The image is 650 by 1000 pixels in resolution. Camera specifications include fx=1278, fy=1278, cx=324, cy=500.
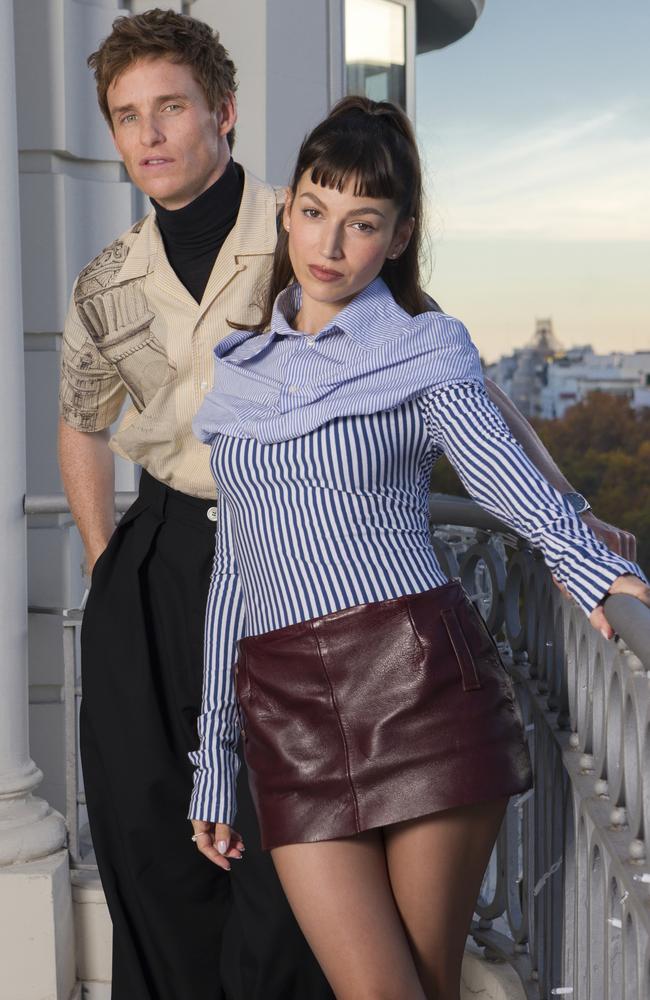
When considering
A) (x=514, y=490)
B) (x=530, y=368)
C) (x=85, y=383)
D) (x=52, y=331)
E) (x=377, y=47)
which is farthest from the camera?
(x=530, y=368)

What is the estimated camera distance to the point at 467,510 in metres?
2.63

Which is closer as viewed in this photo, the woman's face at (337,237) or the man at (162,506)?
the woman's face at (337,237)

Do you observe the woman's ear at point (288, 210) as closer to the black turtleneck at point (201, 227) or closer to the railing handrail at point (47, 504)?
the black turtleneck at point (201, 227)

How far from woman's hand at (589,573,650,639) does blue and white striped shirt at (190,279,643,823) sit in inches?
2.1

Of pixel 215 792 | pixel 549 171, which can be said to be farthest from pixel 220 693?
pixel 549 171

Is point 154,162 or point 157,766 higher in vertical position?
point 154,162

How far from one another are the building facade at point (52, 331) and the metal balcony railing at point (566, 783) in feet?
0.47

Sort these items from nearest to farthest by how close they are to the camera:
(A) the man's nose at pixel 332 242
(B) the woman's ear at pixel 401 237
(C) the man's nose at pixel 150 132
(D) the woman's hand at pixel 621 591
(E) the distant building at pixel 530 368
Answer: (D) the woman's hand at pixel 621 591 < (A) the man's nose at pixel 332 242 < (B) the woman's ear at pixel 401 237 < (C) the man's nose at pixel 150 132 < (E) the distant building at pixel 530 368

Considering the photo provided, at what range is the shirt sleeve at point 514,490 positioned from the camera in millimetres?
1728

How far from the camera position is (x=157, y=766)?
2604mm

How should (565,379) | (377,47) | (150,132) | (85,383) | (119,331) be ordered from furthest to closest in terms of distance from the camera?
(565,379)
(377,47)
(85,383)
(119,331)
(150,132)

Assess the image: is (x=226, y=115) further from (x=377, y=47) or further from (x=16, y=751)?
(x=377, y=47)

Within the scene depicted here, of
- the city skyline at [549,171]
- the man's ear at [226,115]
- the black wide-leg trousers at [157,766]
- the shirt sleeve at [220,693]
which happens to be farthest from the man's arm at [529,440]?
the city skyline at [549,171]

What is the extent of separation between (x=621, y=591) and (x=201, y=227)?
119 cm
